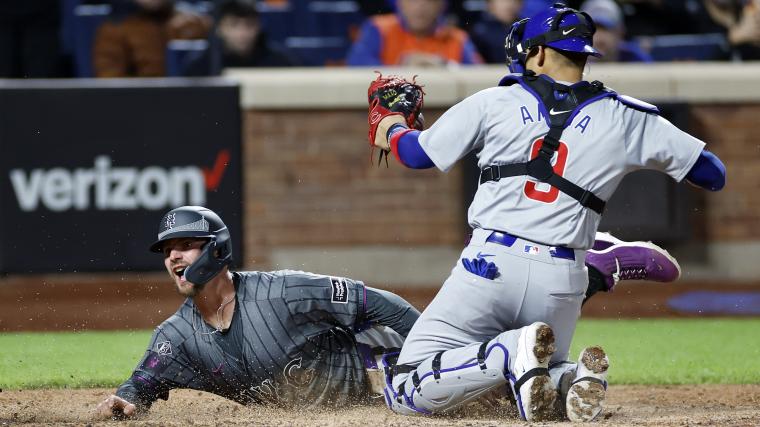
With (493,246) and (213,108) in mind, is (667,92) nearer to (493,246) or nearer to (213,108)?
(213,108)

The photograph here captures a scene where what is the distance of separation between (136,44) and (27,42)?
1.01 metres

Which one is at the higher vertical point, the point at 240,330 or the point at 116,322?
the point at 240,330

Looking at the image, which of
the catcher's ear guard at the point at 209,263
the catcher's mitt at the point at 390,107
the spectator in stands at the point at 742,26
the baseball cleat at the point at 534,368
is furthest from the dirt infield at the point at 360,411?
the spectator in stands at the point at 742,26

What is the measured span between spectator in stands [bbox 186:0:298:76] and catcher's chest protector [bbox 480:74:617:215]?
6.63 metres

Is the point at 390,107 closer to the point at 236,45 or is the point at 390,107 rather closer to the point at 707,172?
the point at 707,172

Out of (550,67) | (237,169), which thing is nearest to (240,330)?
(550,67)

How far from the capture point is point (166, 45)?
11.1 metres

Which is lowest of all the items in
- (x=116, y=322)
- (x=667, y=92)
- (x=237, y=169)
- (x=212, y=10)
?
(x=116, y=322)

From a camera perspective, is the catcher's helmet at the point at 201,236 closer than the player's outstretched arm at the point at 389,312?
Yes

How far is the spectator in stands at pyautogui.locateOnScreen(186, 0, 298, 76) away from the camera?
1105cm

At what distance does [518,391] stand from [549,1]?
7672 mm

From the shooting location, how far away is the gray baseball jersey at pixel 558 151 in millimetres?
4660

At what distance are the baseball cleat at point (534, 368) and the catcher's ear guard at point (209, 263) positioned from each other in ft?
4.49

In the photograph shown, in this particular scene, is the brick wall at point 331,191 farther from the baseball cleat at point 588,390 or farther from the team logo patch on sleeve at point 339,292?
the baseball cleat at point 588,390
